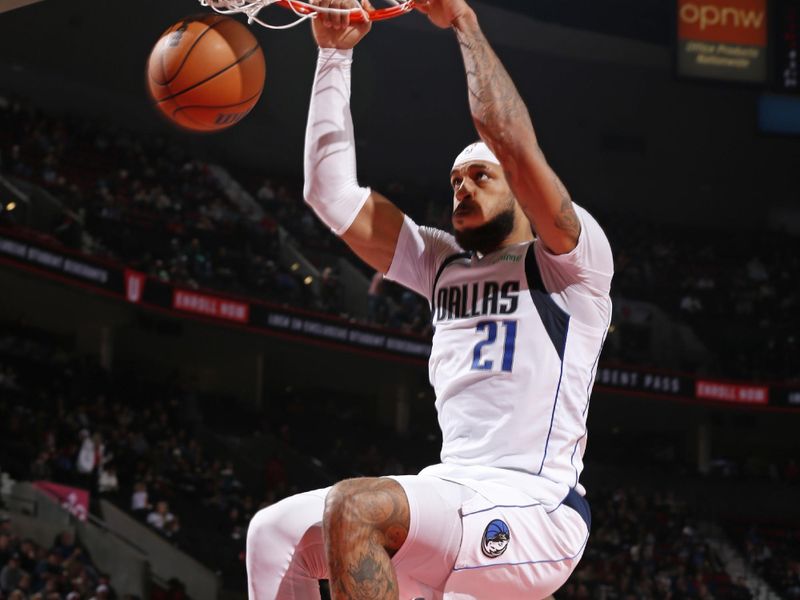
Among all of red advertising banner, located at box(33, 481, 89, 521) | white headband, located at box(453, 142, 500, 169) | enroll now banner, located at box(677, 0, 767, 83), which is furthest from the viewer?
enroll now banner, located at box(677, 0, 767, 83)

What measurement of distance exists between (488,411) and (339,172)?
926 millimetres

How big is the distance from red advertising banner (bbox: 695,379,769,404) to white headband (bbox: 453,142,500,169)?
20.1m

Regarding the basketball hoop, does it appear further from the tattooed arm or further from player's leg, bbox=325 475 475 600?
player's leg, bbox=325 475 475 600

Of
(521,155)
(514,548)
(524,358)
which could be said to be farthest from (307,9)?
(514,548)

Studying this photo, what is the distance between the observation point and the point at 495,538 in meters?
3.05

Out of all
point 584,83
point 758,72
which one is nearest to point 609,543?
point 758,72

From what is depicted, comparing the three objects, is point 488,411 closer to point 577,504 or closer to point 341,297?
point 577,504

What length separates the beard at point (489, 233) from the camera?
11.6 feet

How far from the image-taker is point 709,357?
25.2m

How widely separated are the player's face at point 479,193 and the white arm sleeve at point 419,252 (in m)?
0.21

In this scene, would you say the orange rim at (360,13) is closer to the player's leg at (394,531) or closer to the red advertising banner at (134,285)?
the player's leg at (394,531)

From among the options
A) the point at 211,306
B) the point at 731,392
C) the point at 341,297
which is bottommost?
the point at 731,392

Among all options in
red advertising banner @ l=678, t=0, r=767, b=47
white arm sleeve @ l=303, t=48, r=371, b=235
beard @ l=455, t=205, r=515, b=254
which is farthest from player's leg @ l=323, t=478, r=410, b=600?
red advertising banner @ l=678, t=0, r=767, b=47

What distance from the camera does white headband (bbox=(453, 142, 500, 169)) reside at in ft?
11.5
